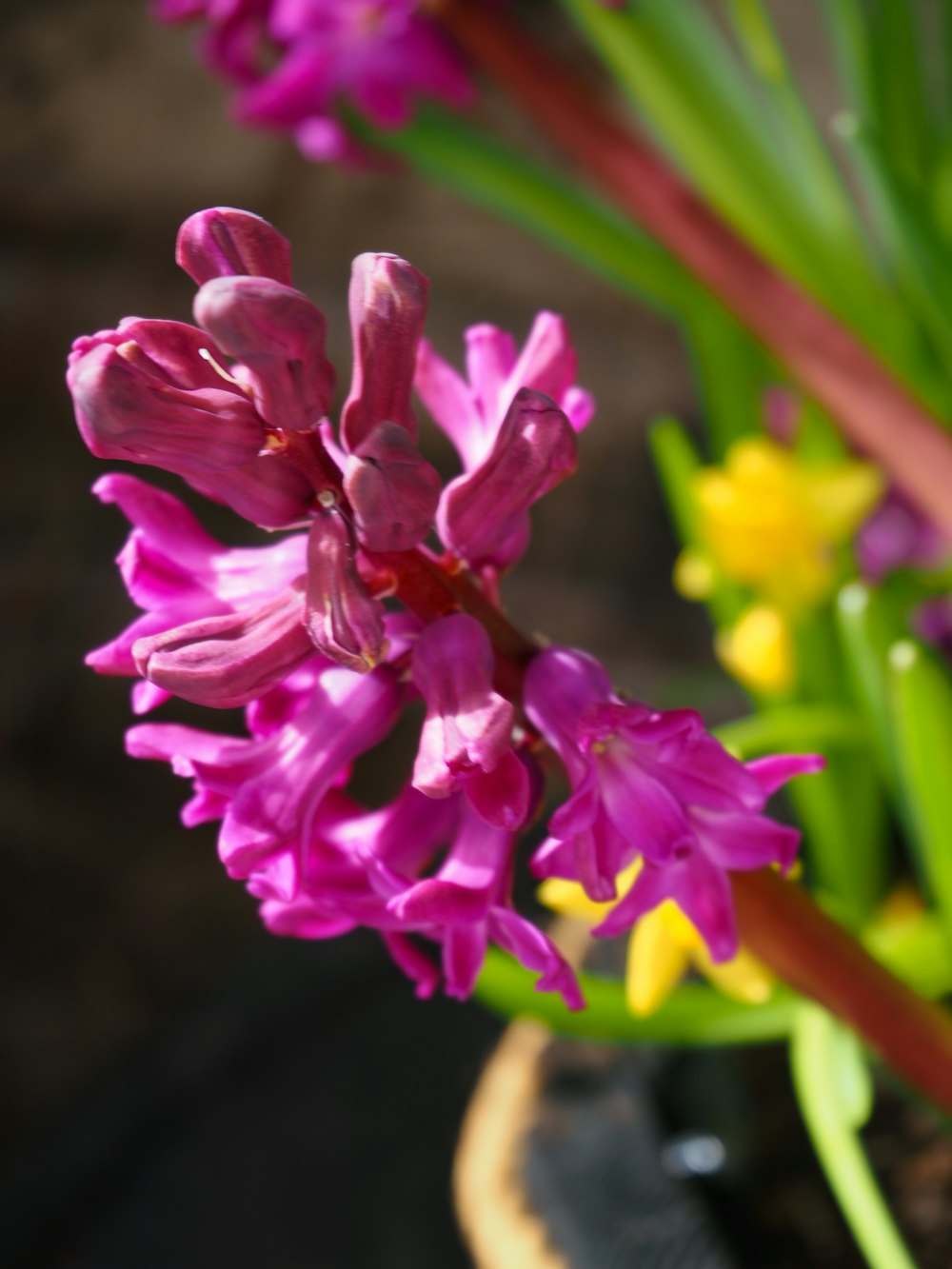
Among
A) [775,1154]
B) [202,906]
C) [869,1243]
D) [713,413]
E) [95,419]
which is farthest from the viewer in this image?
[202,906]

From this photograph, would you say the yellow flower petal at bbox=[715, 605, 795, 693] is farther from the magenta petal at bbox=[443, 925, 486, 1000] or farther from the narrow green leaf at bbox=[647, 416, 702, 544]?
the magenta petal at bbox=[443, 925, 486, 1000]

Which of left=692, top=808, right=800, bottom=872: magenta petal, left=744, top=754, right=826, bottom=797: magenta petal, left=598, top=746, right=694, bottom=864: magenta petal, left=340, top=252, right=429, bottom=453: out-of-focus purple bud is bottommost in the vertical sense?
left=692, top=808, right=800, bottom=872: magenta petal

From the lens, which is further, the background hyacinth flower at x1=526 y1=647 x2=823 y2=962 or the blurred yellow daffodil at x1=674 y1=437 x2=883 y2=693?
the blurred yellow daffodil at x1=674 y1=437 x2=883 y2=693

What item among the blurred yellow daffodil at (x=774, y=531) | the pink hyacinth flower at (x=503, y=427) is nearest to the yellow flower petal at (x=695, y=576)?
the blurred yellow daffodil at (x=774, y=531)

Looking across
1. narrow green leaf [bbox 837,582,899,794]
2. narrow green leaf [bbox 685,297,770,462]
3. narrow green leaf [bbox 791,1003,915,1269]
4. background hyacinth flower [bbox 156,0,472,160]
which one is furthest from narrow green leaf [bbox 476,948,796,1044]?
background hyacinth flower [bbox 156,0,472,160]

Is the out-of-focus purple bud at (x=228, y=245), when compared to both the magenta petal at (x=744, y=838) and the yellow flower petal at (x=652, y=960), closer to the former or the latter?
the magenta petal at (x=744, y=838)

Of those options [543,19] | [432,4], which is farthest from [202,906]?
[543,19]

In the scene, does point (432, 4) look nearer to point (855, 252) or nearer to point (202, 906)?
point (855, 252)
